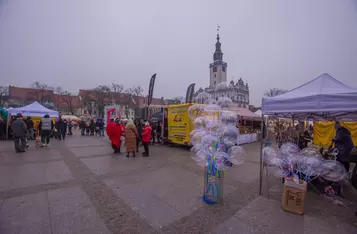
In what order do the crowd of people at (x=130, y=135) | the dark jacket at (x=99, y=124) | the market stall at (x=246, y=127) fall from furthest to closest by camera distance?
the dark jacket at (x=99, y=124)
the market stall at (x=246, y=127)
the crowd of people at (x=130, y=135)

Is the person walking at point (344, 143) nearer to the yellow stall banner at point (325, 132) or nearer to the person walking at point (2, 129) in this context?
the yellow stall banner at point (325, 132)

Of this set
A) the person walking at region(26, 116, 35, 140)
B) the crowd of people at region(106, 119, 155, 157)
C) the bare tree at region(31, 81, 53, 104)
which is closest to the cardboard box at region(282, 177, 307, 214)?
the crowd of people at region(106, 119, 155, 157)

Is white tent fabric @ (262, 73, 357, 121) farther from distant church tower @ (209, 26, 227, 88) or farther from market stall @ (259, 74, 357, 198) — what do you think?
distant church tower @ (209, 26, 227, 88)

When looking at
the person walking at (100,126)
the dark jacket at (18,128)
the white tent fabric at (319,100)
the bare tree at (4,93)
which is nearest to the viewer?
the white tent fabric at (319,100)

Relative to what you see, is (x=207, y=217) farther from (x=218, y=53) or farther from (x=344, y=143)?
(x=218, y=53)

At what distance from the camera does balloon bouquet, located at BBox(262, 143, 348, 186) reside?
319 cm

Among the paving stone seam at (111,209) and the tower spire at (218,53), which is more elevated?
the tower spire at (218,53)

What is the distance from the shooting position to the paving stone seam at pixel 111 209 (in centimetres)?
256

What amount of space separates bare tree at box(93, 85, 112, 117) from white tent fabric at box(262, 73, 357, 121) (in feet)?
150

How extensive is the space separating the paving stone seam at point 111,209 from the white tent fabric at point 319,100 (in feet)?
12.1

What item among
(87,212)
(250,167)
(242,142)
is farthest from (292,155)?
(242,142)

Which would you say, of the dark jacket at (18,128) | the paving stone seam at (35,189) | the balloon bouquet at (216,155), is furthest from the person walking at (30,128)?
the balloon bouquet at (216,155)

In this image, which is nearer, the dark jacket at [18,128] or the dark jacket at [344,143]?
the dark jacket at [344,143]

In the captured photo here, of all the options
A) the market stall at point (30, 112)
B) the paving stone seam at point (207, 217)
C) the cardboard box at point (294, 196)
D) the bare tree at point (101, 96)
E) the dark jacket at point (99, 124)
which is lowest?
the paving stone seam at point (207, 217)
